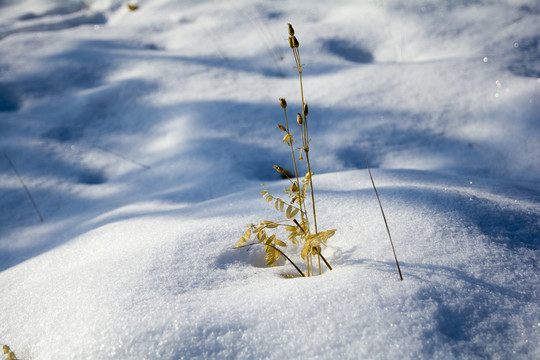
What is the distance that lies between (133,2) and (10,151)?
2820 millimetres

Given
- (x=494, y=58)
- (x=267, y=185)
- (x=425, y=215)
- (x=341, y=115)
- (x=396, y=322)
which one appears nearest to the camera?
(x=396, y=322)

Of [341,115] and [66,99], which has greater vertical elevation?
[66,99]

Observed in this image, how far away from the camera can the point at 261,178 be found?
6.05ft

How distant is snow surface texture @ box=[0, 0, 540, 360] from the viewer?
79 cm

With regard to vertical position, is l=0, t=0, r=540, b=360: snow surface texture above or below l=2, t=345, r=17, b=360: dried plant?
above

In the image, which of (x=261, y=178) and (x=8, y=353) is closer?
(x=8, y=353)

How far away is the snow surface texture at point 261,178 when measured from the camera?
787 mm

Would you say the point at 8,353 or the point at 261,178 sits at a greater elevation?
the point at 261,178

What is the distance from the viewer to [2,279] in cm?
118

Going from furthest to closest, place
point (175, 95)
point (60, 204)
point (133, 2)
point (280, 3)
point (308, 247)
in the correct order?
point (133, 2), point (280, 3), point (175, 95), point (60, 204), point (308, 247)

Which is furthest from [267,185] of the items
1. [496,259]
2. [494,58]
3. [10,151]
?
[494,58]

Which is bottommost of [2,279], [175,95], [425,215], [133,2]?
[2,279]

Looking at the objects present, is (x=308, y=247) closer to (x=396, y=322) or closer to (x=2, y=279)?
(x=396, y=322)

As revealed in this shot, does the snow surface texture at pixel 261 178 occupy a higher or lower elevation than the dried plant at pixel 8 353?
higher
